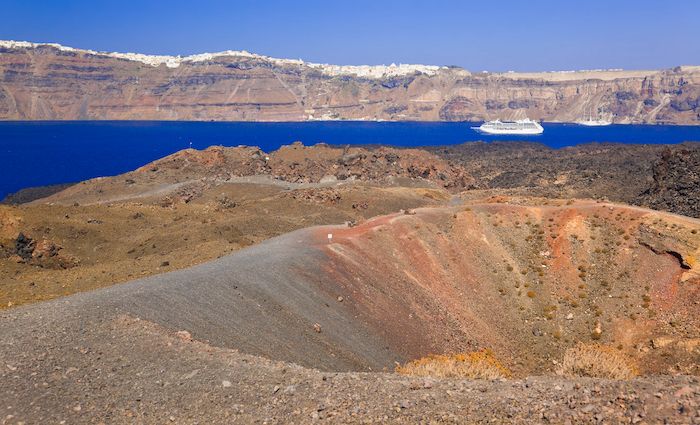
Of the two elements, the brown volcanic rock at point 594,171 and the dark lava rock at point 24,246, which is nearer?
the dark lava rock at point 24,246

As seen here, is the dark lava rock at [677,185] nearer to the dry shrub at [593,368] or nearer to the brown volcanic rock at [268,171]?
the brown volcanic rock at [268,171]

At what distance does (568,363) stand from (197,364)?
10.1 meters

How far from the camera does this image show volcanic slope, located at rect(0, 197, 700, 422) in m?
14.0

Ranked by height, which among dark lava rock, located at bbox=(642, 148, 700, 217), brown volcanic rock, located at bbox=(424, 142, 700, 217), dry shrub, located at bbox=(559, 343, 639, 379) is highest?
dry shrub, located at bbox=(559, 343, 639, 379)

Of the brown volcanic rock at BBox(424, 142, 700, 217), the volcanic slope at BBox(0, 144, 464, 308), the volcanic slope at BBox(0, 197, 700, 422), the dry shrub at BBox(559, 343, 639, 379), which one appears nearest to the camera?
the volcanic slope at BBox(0, 197, 700, 422)

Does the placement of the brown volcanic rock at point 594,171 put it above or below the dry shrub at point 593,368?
below

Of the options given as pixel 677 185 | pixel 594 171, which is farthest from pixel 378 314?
pixel 594 171

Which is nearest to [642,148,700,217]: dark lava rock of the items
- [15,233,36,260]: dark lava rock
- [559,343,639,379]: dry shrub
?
[559,343,639,379]: dry shrub

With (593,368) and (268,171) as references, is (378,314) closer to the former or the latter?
(593,368)

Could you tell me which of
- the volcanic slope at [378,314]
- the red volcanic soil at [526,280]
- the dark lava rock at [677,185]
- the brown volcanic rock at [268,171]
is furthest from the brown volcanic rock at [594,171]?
the volcanic slope at [378,314]

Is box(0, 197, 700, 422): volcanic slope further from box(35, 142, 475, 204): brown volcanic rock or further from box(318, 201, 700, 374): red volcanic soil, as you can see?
box(35, 142, 475, 204): brown volcanic rock

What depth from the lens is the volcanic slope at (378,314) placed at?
14.0 meters

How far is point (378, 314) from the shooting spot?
27141mm

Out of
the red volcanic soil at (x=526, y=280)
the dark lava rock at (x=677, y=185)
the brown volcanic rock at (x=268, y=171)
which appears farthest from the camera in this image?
the brown volcanic rock at (x=268, y=171)
